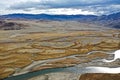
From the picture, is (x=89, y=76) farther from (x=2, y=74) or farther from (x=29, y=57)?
(x=29, y=57)

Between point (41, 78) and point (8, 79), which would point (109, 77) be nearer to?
point (41, 78)

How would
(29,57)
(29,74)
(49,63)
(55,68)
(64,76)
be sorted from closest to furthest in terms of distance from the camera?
1. (64,76)
2. (29,74)
3. (55,68)
4. (49,63)
5. (29,57)

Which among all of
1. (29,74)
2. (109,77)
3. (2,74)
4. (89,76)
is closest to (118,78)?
(109,77)

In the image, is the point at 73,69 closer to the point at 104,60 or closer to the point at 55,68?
the point at 55,68

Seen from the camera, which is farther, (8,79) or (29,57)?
(29,57)

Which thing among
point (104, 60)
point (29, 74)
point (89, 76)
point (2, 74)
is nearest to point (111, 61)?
point (104, 60)

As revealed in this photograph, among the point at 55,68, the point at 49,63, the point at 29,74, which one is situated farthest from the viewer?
the point at 49,63

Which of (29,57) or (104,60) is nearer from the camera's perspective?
(104,60)

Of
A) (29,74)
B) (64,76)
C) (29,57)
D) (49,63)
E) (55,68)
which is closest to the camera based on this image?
(64,76)

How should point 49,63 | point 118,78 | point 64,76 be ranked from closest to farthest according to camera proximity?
point 118,78 → point 64,76 → point 49,63
